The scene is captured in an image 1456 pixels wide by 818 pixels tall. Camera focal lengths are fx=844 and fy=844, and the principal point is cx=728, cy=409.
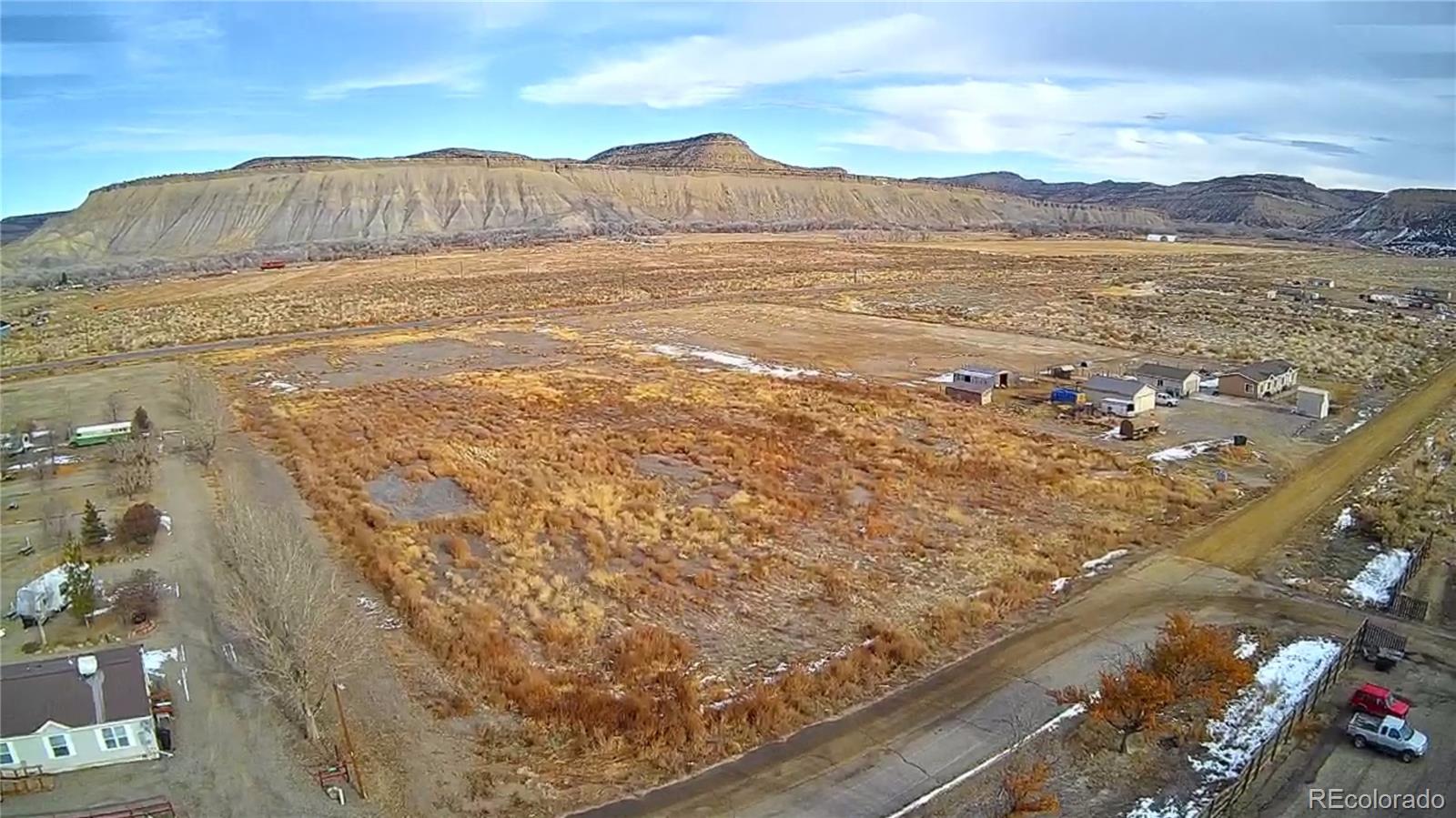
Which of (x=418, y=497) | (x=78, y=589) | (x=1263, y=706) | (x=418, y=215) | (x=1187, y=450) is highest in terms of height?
(x=418, y=215)

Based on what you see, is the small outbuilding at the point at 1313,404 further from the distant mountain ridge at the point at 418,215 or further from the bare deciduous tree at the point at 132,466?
the distant mountain ridge at the point at 418,215

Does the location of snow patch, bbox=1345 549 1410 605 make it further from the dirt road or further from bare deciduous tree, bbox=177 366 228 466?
bare deciduous tree, bbox=177 366 228 466

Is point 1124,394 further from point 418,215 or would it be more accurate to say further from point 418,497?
point 418,215

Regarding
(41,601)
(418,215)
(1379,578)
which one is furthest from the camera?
(418,215)

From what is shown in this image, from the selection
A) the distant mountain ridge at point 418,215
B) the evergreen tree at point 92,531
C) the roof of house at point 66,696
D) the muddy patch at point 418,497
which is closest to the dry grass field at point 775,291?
the distant mountain ridge at point 418,215

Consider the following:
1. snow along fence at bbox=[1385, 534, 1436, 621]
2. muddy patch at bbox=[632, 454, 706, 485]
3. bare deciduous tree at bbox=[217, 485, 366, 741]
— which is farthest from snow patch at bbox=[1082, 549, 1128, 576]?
bare deciduous tree at bbox=[217, 485, 366, 741]

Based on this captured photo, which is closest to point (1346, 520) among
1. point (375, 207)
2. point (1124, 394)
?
Answer: point (1124, 394)
